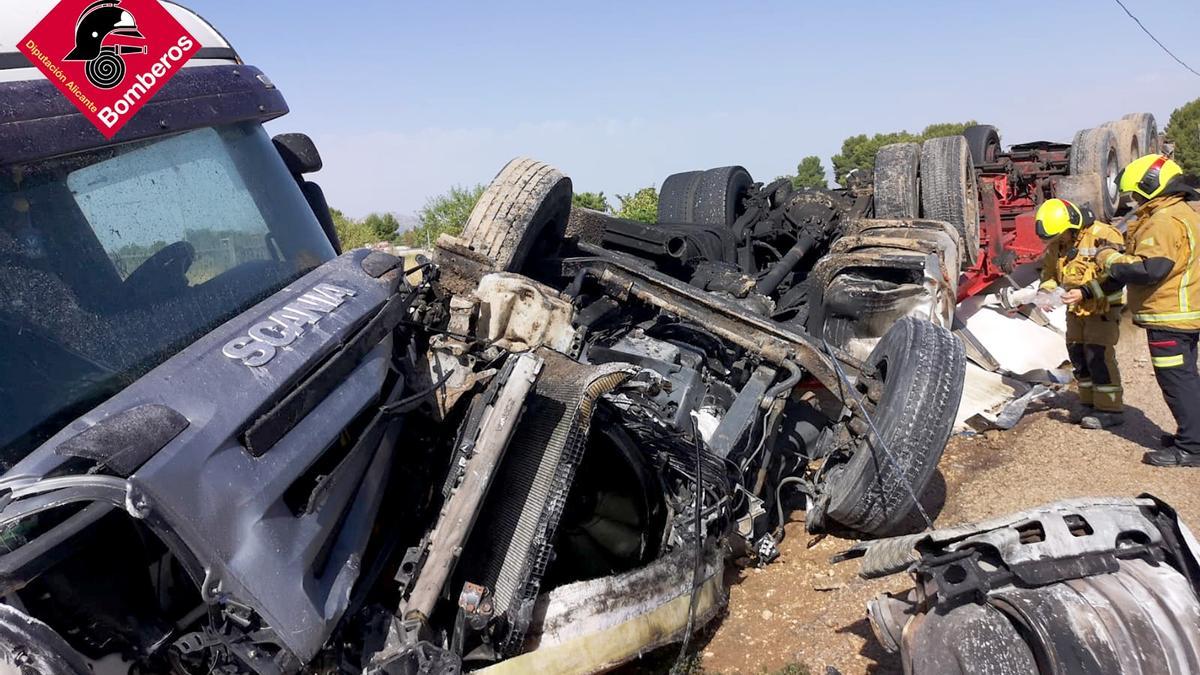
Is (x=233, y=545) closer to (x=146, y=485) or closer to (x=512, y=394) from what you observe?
(x=146, y=485)

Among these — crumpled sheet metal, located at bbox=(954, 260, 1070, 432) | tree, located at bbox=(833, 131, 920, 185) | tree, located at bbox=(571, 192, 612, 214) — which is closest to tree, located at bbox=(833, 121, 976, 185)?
tree, located at bbox=(833, 131, 920, 185)

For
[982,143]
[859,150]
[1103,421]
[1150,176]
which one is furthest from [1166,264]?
[859,150]

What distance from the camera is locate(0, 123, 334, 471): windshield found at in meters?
1.95

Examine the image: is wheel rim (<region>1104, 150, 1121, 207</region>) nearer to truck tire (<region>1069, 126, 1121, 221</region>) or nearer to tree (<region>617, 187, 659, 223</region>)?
truck tire (<region>1069, 126, 1121, 221</region>)

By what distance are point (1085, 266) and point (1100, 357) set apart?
59 cm

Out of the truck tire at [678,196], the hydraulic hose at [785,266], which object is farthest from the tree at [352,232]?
the hydraulic hose at [785,266]

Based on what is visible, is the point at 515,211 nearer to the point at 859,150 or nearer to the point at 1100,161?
the point at 1100,161

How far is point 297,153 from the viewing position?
363 cm

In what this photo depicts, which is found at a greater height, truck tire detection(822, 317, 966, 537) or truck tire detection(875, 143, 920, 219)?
truck tire detection(875, 143, 920, 219)

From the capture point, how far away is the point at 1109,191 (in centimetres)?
835

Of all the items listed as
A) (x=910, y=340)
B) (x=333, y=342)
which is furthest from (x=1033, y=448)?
(x=333, y=342)

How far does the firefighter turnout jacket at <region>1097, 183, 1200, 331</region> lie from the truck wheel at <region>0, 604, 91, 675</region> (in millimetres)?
5197

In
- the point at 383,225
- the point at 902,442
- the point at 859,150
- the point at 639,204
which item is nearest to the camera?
the point at 902,442

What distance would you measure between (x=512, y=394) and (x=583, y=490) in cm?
86
